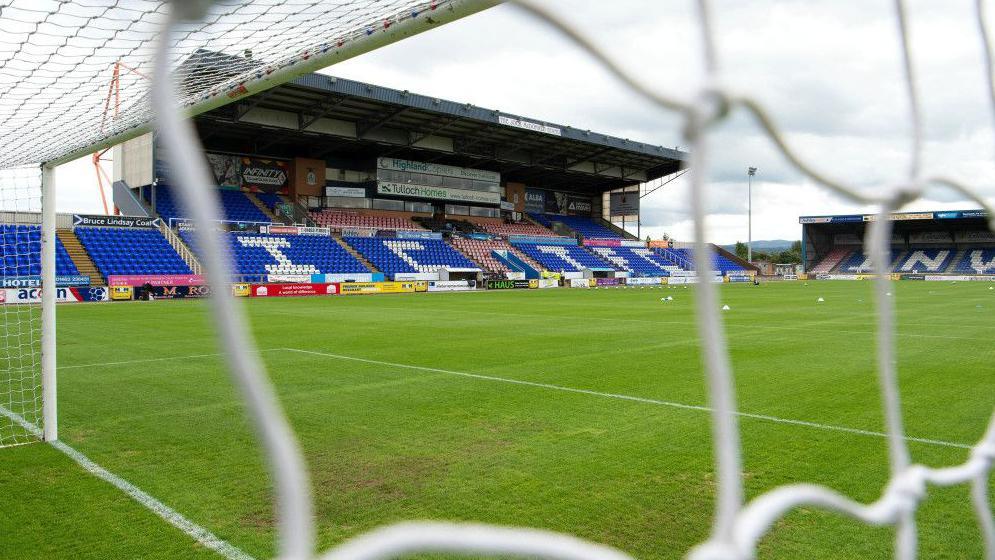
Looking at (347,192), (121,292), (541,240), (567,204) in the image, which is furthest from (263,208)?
(567,204)

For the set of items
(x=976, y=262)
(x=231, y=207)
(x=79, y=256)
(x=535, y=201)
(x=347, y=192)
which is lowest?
(x=976, y=262)

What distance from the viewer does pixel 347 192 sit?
38.2m

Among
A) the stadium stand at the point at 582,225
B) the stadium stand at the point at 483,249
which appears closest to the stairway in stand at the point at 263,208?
the stadium stand at the point at 483,249

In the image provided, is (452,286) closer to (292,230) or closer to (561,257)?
(292,230)

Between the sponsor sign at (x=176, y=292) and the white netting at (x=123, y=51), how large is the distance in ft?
71.4

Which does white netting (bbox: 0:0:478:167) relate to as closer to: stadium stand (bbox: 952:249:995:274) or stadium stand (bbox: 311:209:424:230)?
stadium stand (bbox: 311:209:424:230)

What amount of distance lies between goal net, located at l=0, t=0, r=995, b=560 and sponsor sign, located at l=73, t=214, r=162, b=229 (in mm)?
27150

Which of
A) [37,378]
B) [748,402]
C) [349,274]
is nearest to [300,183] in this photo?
[349,274]

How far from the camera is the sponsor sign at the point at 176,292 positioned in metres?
25.2

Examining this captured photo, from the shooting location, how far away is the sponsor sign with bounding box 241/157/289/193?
118 feet

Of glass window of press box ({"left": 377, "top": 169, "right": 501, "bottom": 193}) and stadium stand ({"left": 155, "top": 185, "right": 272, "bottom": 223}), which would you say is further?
glass window of press box ({"left": 377, "top": 169, "right": 501, "bottom": 193})

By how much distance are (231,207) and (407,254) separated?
9066 millimetres

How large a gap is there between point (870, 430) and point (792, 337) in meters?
6.92

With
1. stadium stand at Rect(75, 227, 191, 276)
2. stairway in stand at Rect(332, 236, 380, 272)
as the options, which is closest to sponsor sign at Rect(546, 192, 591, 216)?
stairway in stand at Rect(332, 236, 380, 272)
